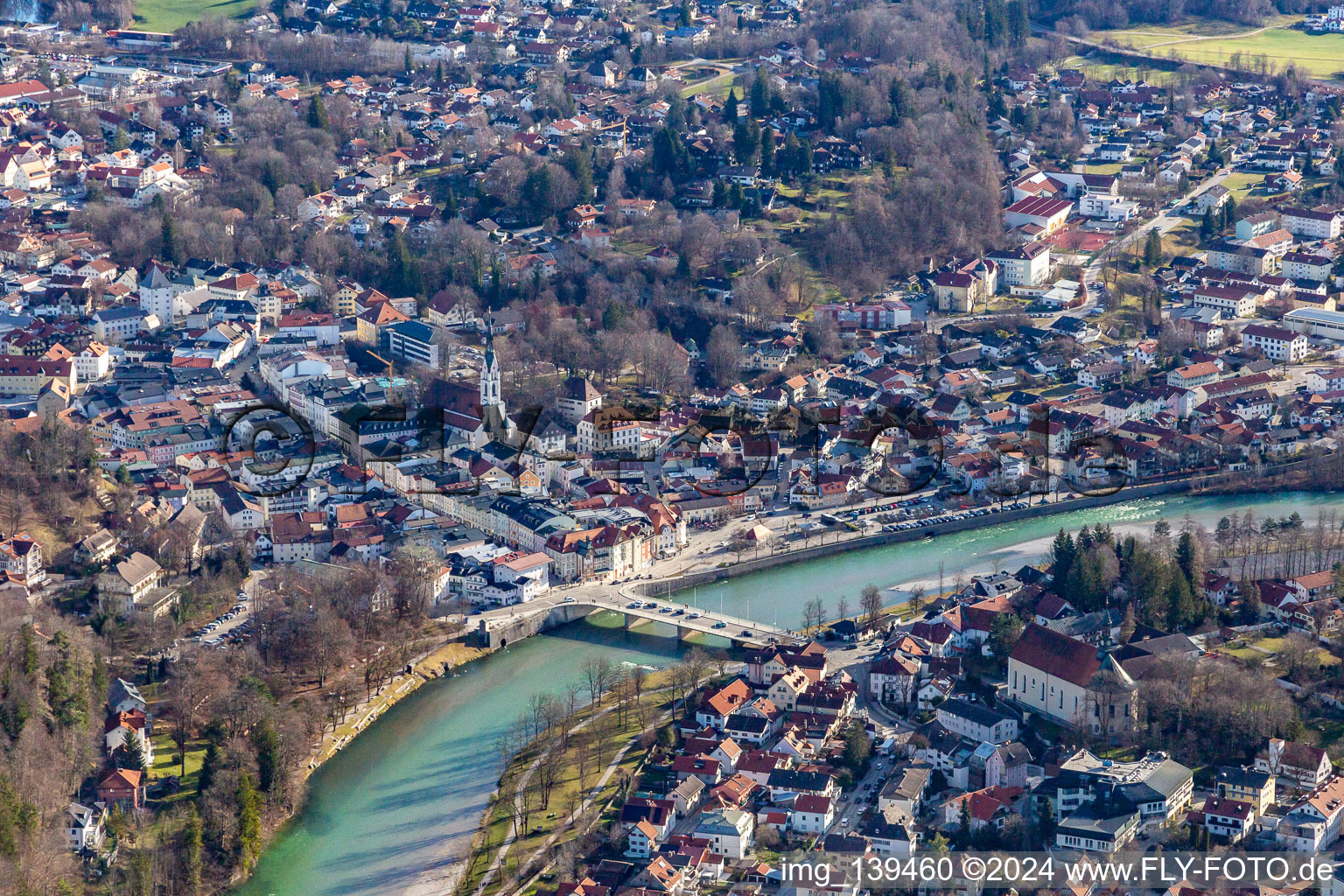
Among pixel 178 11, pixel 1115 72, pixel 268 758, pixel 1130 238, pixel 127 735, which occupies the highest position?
pixel 178 11

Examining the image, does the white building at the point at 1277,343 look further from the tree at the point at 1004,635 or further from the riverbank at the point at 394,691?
the riverbank at the point at 394,691

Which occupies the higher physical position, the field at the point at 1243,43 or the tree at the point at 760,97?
the tree at the point at 760,97

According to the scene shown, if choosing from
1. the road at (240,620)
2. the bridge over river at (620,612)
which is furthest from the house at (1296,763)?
the road at (240,620)

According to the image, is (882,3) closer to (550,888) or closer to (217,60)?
(217,60)

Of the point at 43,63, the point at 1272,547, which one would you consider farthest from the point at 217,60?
the point at 1272,547

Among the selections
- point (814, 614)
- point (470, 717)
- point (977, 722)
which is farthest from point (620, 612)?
point (977, 722)

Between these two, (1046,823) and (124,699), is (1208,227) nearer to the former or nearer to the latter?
(1046,823)

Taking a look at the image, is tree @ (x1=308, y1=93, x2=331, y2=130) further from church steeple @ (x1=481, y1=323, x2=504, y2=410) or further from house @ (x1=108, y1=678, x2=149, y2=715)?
house @ (x1=108, y1=678, x2=149, y2=715)
